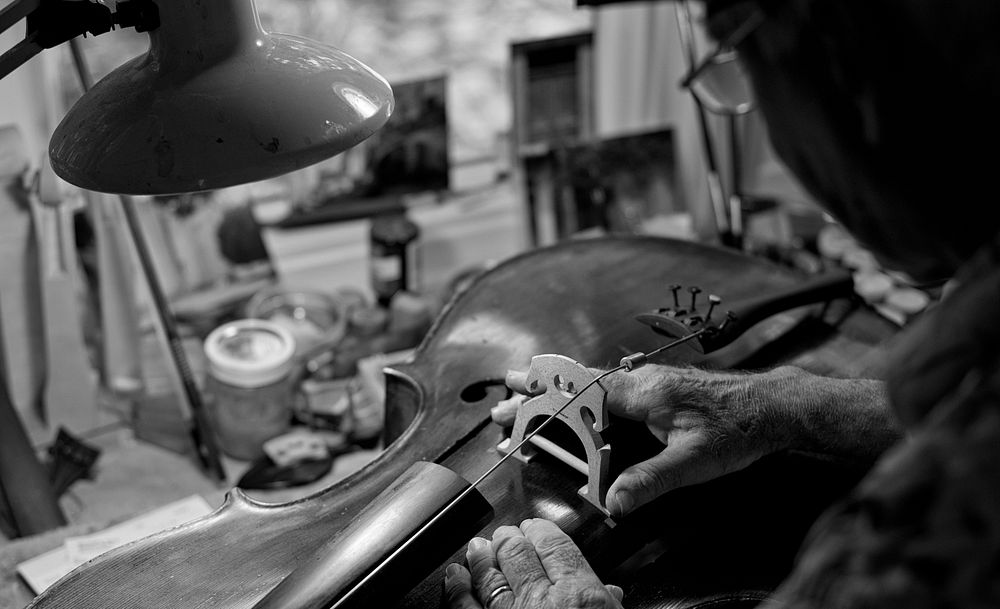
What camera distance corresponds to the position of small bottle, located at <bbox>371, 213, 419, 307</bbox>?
73.4 inches

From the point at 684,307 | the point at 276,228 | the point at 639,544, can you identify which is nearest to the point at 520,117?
the point at 276,228

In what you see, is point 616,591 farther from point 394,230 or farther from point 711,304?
point 394,230

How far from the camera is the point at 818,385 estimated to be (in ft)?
3.37

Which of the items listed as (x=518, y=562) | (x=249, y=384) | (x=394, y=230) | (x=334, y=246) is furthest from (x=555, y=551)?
(x=334, y=246)

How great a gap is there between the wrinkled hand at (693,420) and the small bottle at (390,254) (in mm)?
903

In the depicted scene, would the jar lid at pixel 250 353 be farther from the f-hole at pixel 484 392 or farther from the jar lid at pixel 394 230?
the f-hole at pixel 484 392

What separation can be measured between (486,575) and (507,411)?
24 centimetres

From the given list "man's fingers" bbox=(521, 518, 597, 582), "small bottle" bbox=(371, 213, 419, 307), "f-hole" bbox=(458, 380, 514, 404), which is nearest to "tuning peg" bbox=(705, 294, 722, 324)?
"f-hole" bbox=(458, 380, 514, 404)

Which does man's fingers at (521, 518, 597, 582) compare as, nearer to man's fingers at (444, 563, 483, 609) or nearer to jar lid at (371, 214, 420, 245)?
man's fingers at (444, 563, 483, 609)

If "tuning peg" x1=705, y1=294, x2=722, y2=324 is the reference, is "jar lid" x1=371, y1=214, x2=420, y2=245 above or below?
above

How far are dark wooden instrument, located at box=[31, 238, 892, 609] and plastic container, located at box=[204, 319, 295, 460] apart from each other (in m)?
0.45

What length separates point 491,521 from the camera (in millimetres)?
907

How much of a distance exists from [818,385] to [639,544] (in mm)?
281

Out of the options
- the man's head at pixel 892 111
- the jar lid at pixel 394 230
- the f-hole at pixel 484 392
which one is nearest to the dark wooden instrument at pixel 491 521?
the f-hole at pixel 484 392
